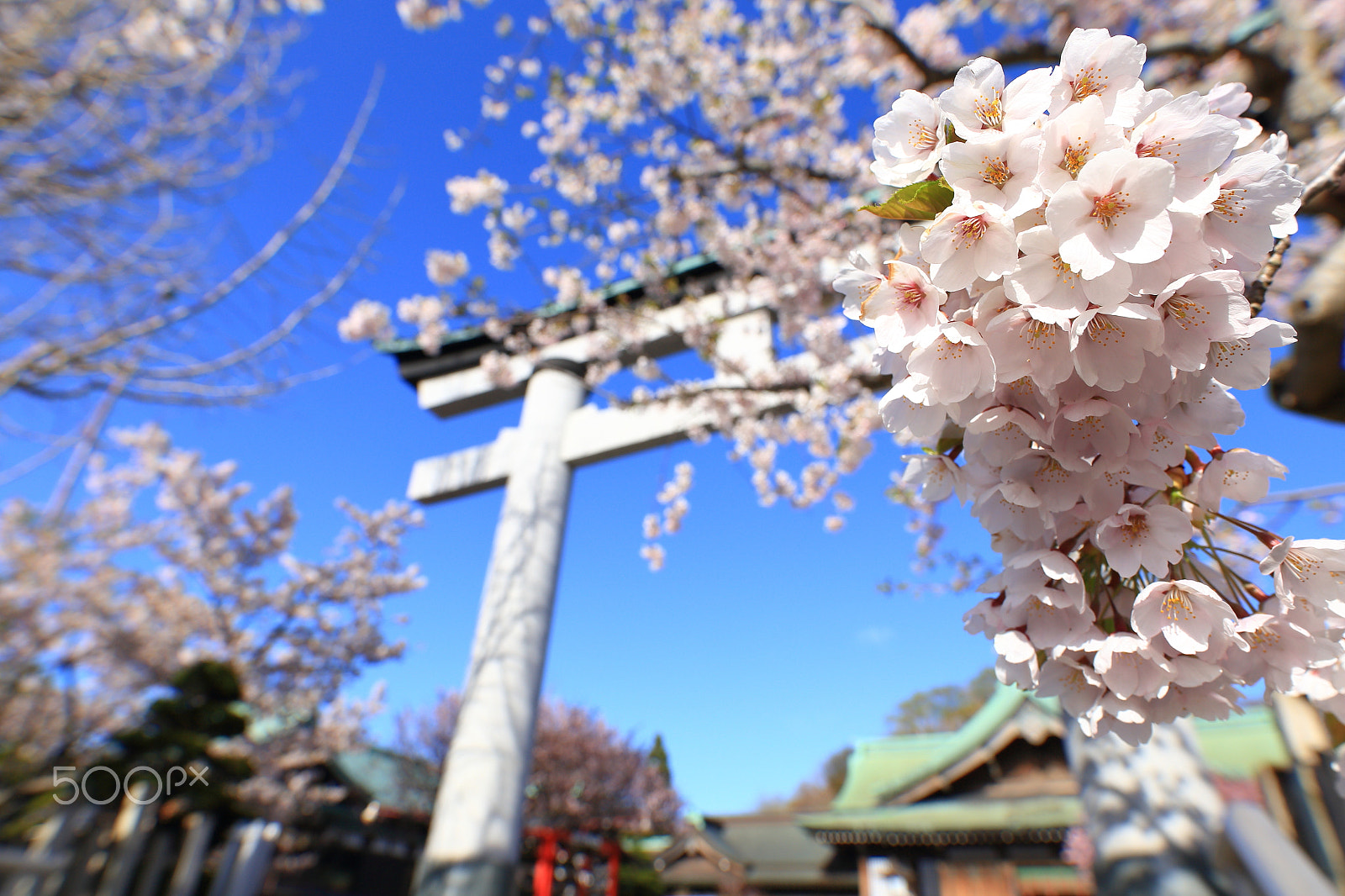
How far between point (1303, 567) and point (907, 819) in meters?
8.81

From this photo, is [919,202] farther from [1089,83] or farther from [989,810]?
[989,810]

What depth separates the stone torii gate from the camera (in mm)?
4352

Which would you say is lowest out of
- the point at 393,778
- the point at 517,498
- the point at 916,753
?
the point at 393,778

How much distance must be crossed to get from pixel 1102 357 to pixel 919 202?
0.81 feet

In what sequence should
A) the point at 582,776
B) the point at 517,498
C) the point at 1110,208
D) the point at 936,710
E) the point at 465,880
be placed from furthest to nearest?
1. the point at 936,710
2. the point at 582,776
3. the point at 517,498
4. the point at 465,880
5. the point at 1110,208

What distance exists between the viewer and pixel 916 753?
427 inches

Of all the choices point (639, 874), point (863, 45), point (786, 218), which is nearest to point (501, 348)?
point (786, 218)

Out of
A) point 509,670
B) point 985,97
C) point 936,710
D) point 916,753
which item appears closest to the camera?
point 985,97

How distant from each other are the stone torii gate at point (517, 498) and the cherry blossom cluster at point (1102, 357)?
383 cm

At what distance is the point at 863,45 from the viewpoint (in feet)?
18.2

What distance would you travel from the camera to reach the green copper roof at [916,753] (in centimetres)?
812

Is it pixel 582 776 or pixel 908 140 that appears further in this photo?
pixel 582 776

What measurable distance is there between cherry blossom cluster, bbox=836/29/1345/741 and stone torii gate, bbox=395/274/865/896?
3.83 metres

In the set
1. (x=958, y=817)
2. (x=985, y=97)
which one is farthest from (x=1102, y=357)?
(x=958, y=817)
